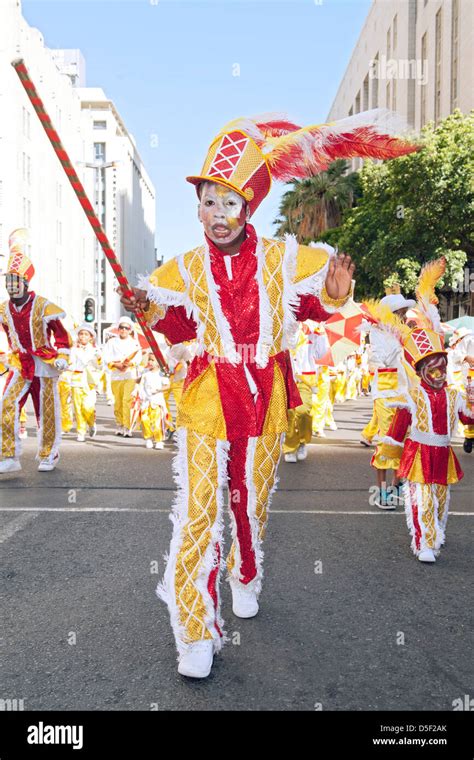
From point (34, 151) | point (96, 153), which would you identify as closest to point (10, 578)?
point (34, 151)

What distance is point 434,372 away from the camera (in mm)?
5133

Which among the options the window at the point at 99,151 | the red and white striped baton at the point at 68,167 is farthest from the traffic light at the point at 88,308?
the window at the point at 99,151

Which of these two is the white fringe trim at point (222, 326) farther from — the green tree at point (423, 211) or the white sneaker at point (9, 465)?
the green tree at point (423, 211)

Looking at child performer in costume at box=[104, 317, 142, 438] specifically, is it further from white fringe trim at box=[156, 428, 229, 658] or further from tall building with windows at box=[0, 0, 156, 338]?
white fringe trim at box=[156, 428, 229, 658]

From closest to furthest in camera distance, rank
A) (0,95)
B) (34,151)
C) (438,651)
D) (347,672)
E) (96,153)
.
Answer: (347,672), (438,651), (0,95), (34,151), (96,153)

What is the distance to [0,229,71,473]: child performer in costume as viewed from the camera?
306 inches

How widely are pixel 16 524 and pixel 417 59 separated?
127ft

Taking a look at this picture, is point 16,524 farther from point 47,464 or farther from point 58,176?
point 58,176

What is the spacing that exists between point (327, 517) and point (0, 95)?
38403 mm

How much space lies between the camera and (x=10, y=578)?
13.9 feet

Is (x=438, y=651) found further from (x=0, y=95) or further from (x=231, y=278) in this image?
(x=0, y=95)

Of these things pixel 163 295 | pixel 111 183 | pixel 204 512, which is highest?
pixel 111 183

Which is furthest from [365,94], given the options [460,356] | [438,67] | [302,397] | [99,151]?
[302,397]

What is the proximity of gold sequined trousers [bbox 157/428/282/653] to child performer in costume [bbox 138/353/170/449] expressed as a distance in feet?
23.6
